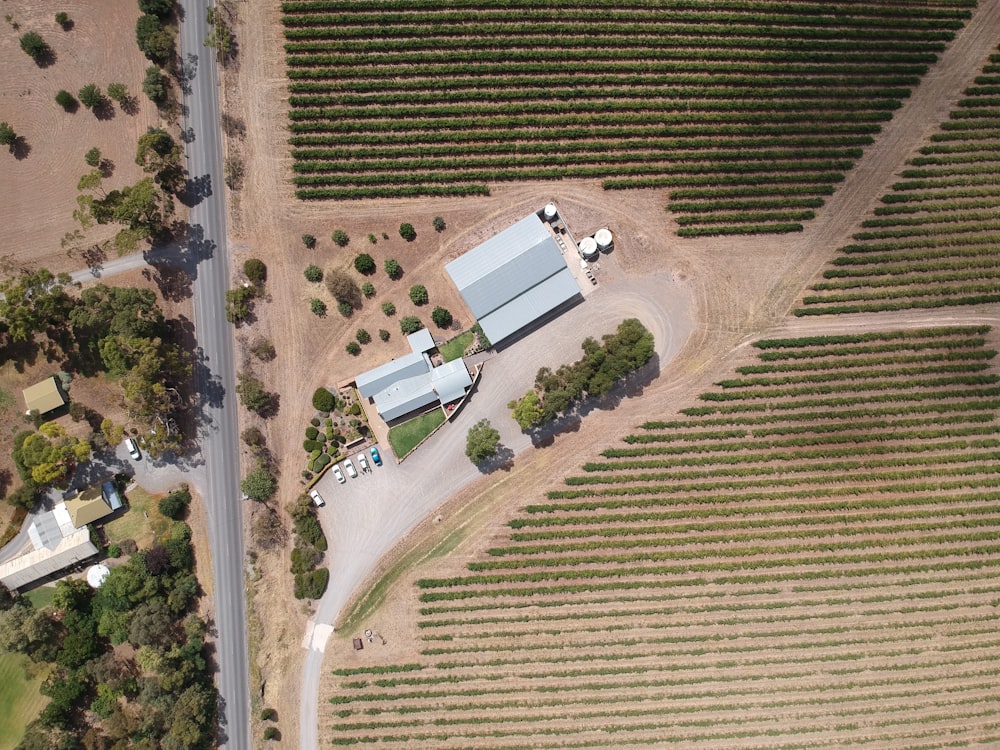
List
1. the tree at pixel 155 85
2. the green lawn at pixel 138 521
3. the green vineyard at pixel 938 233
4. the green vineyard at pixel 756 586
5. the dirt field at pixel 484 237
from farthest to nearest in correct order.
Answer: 1. the green vineyard at pixel 938 233
2. the dirt field at pixel 484 237
3. the green lawn at pixel 138 521
4. the green vineyard at pixel 756 586
5. the tree at pixel 155 85

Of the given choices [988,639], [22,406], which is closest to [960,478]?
[988,639]

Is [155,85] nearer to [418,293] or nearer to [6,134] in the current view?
[6,134]

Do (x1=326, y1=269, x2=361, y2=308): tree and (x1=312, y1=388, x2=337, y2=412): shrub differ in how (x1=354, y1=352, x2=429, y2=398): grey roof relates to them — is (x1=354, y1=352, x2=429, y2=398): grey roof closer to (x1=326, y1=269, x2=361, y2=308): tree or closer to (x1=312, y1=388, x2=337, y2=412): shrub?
(x1=312, y1=388, x2=337, y2=412): shrub

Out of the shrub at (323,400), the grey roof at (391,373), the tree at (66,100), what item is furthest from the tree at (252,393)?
the tree at (66,100)

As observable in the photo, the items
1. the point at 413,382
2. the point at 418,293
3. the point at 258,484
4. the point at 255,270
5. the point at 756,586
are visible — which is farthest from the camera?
the point at 756,586

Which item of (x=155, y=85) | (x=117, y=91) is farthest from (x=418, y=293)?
(x=117, y=91)

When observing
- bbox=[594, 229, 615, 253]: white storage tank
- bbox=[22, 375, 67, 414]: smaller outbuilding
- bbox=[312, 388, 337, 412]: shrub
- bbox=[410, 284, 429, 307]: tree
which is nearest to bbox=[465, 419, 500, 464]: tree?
bbox=[410, 284, 429, 307]: tree

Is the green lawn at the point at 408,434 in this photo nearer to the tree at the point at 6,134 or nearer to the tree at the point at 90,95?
the tree at the point at 90,95

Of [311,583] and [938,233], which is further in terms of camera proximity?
[938,233]
